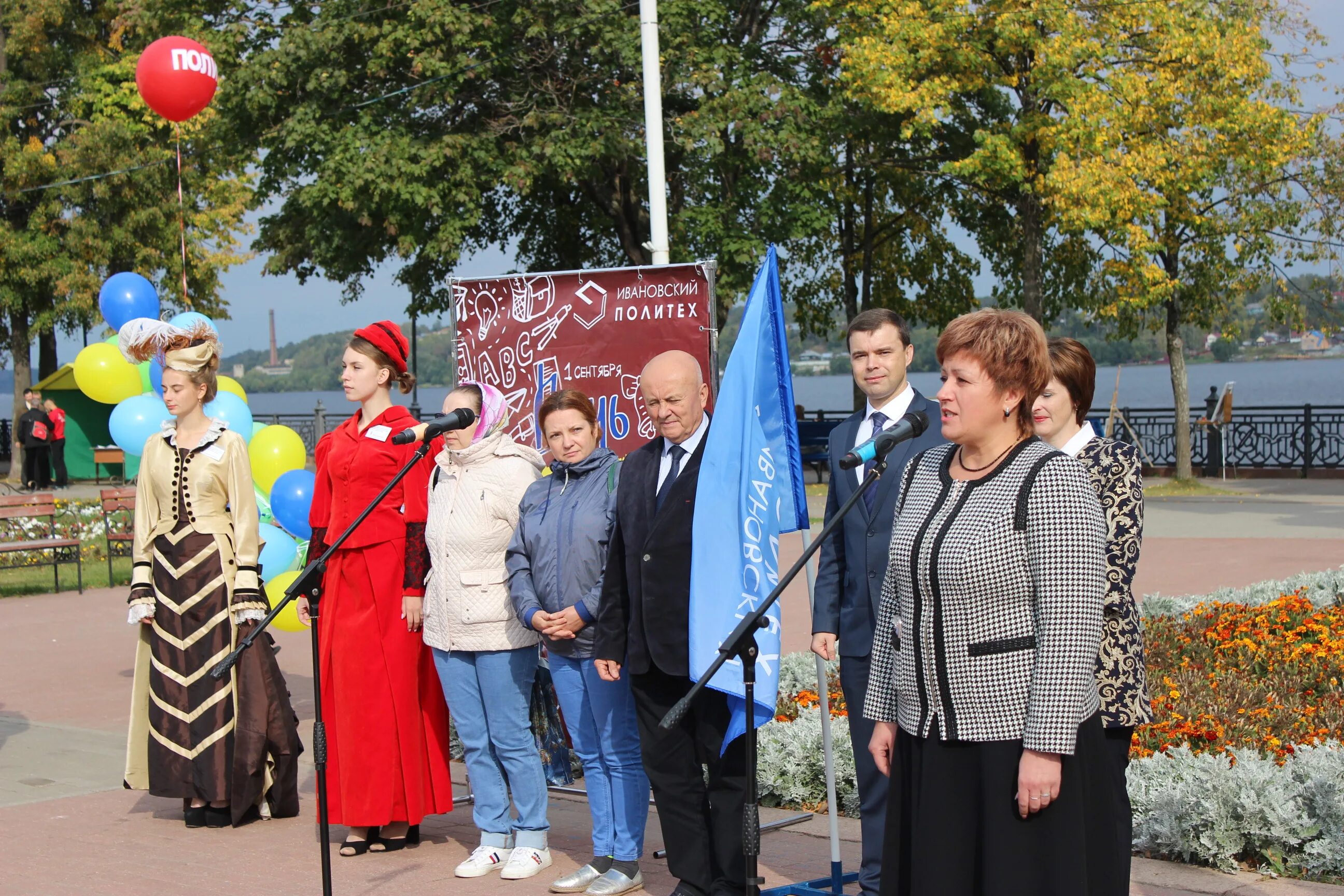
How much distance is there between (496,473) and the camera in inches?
227

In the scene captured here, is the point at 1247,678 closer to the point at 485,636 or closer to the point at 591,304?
the point at 591,304

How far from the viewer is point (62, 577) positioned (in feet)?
52.9

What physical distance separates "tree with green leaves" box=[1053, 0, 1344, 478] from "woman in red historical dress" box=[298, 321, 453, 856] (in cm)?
1589

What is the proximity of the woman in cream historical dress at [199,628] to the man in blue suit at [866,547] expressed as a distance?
2.98 meters

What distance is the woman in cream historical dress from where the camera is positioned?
6398 millimetres

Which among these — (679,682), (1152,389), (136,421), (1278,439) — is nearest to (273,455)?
(136,421)

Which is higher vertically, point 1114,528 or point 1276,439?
point 1114,528

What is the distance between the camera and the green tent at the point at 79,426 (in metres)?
30.9

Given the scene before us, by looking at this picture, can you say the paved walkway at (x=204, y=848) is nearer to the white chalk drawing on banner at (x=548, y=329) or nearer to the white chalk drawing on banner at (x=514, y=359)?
the white chalk drawing on banner at (x=514, y=359)

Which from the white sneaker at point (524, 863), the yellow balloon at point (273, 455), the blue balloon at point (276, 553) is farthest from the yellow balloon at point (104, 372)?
the white sneaker at point (524, 863)

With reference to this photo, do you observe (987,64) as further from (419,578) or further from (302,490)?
(419,578)

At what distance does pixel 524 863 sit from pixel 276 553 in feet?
11.5

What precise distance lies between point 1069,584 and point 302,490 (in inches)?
225

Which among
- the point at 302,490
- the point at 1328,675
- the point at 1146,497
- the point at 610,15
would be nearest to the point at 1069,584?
the point at 1328,675
